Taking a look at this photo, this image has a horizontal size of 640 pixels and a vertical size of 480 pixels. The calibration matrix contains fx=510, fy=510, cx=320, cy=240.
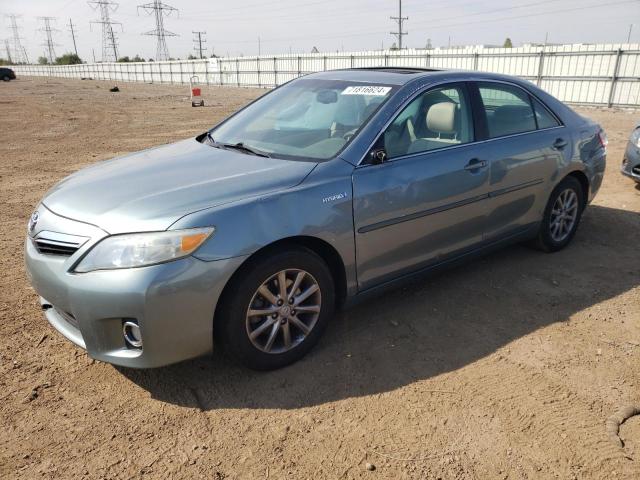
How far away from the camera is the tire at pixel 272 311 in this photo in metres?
2.71

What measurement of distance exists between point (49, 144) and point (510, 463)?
39.4 feet

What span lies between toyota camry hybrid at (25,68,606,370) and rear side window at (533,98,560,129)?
0.02 m

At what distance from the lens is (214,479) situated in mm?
2264

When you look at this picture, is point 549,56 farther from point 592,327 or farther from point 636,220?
point 592,327

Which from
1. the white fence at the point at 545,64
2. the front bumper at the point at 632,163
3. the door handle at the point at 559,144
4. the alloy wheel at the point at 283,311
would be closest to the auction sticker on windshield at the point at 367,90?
the alloy wheel at the point at 283,311

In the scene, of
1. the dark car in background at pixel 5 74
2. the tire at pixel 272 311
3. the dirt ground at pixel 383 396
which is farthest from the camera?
the dark car in background at pixel 5 74

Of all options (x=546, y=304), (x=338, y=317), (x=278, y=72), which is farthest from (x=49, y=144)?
(x=278, y=72)

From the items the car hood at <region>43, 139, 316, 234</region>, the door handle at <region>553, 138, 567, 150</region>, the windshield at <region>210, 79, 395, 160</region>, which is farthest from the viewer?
the door handle at <region>553, 138, 567, 150</region>

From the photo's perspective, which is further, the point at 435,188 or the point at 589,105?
the point at 589,105

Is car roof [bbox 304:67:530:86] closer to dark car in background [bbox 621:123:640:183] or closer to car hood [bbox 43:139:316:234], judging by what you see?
car hood [bbox 43:139:316:234]

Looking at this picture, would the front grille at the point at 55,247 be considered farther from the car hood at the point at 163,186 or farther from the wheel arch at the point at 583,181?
the wheel arch at the point at 583,181

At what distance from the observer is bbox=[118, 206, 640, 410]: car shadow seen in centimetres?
289

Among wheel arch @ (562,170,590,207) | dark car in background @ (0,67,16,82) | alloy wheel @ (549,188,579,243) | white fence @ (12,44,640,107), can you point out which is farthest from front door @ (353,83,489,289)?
dark car in background @ (0,67,16,82)

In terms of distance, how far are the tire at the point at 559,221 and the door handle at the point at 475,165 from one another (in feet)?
3.78
